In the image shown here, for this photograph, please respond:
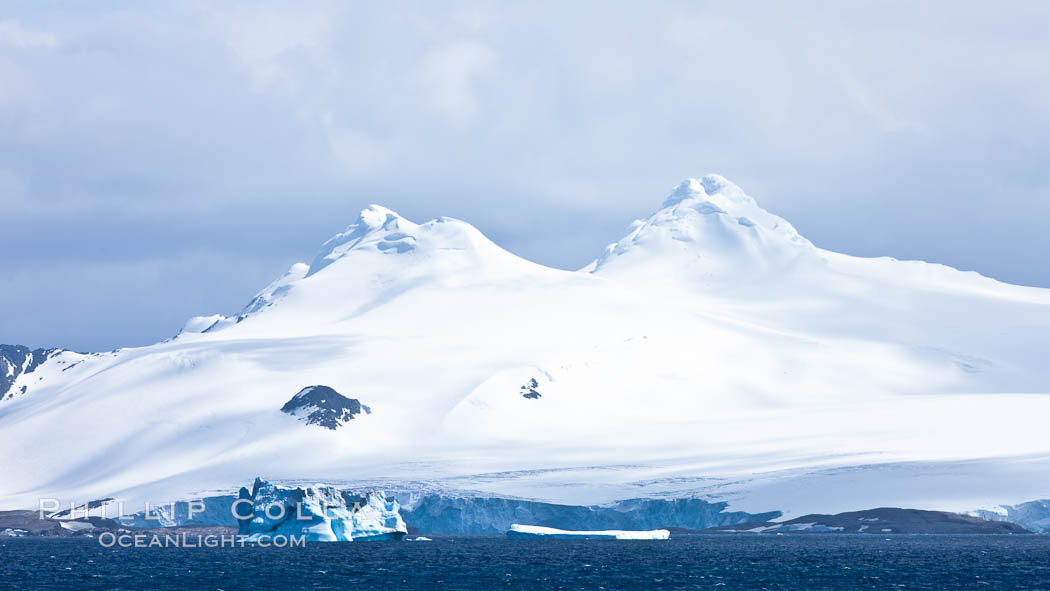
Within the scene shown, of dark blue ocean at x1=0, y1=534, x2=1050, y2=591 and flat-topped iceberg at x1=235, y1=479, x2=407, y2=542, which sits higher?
flat-topped iceberg at x1=235, y1=479, x2=407, y2=542

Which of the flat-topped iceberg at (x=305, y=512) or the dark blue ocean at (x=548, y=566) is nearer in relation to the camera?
the dark blue ocean at (x=548, y=566)

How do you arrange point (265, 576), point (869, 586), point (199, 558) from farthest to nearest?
1. point (199, 558)
2. point (265, 576)
3. point (869, 586)

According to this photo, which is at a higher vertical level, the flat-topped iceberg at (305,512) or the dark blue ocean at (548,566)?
the flat-topped iceberg at (305,512)

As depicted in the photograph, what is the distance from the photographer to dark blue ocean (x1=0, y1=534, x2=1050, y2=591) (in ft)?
377

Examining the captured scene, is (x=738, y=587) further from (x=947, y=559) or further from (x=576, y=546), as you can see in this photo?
(x=576, y=546)

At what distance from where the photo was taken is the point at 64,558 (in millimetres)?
155750

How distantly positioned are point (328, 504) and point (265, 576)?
6550cm

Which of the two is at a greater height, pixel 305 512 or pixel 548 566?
pixel 305 512

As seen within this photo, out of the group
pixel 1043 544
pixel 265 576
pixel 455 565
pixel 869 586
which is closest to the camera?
pixel 869 586

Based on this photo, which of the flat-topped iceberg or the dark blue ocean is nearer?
the dark blue ocean

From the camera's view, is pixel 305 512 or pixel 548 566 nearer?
pixel 548 566

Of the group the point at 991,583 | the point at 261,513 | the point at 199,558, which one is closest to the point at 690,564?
the point at 991,583

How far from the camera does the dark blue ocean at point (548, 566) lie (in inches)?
4523

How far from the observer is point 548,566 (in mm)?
138625
